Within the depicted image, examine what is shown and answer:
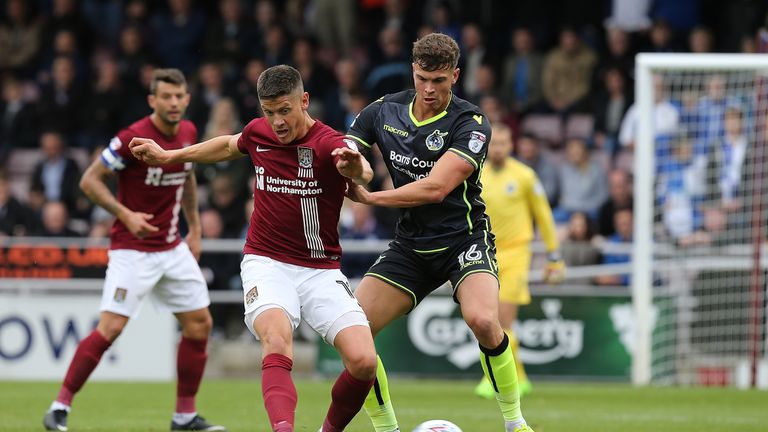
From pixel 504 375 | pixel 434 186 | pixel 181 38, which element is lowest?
pixel 504 375

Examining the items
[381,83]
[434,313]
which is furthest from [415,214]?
[381,83]

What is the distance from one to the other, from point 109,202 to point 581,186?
9188mm

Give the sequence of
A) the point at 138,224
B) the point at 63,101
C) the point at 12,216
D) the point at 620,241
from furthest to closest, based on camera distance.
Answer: the point at 63,101 → the point at 12,216 → the point at 620,241 → the point at 138,224

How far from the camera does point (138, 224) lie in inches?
368

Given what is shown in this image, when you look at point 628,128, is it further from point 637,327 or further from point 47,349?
point 47,349

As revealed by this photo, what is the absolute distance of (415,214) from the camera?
8117 millimetres

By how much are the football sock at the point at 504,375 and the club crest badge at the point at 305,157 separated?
1615 mm

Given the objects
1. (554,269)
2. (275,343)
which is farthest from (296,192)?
(554,269)

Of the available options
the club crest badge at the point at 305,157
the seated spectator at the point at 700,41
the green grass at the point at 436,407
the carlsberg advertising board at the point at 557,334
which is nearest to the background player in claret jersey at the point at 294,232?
the club crest badge at the point at 305,157

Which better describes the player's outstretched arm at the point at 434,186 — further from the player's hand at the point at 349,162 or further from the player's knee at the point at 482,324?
the player's knee at the point at 482,324

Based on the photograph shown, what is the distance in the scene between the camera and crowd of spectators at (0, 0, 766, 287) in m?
16.7

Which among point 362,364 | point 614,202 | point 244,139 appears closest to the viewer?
point 362,364

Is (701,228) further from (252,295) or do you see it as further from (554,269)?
(252,295)

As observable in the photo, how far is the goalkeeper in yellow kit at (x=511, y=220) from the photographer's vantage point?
41.6 ft
